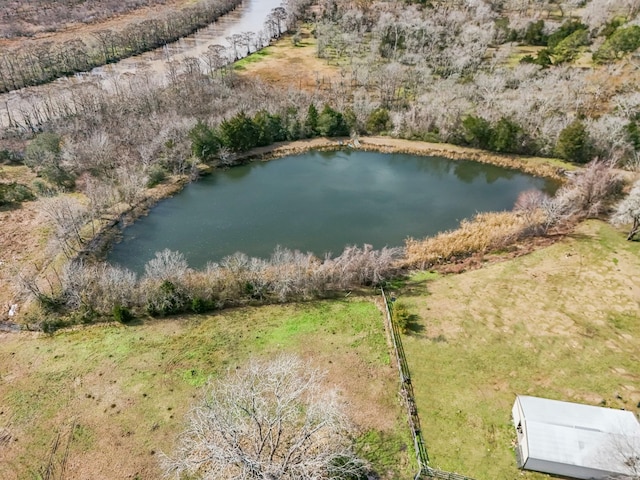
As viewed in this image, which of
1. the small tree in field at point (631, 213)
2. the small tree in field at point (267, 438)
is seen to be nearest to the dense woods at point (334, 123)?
the small tree in field at point (631, 213)

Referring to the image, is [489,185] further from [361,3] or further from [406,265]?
[361,3]

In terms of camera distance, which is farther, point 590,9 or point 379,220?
point 590,9

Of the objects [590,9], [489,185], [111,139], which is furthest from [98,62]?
[590,9]

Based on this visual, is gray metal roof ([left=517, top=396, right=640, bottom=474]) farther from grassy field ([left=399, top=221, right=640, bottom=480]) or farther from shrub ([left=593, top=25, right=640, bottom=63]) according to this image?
shrub ([left=593, top=25, right=640, bottom=63])

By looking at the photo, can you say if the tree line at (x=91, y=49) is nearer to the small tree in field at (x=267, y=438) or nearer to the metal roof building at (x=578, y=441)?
the small tree in field at (x=267, y=438)

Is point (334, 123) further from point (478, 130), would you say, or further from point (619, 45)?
point (619, 45)

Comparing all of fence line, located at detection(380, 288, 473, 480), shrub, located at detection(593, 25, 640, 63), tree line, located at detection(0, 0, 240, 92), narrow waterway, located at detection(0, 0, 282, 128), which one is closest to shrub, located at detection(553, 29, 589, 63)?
shrub, located at detection(593, 25, 640, 63)

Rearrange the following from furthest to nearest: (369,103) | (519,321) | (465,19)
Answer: (465,19) < (369,103) < (519,321)
